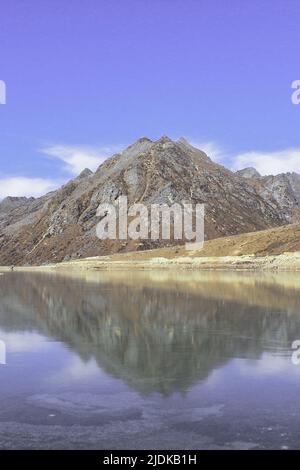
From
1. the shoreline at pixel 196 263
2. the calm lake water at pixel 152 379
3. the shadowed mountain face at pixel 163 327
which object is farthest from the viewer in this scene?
the shoreline at pixel 196 263

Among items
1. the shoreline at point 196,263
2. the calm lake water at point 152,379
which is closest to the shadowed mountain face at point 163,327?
the calm lake water at point 152,379

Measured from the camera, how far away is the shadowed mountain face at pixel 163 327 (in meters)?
22.6

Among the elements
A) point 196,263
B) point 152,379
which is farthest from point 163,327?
point 196,263

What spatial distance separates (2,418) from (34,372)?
6.30 m

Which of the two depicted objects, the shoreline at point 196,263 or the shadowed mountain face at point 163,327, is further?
the shoreline at point 196,263

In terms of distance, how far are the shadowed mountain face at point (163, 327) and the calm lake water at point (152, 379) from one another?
0.06m

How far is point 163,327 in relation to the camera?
33.4 meters

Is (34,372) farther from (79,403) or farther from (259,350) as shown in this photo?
(259,350)

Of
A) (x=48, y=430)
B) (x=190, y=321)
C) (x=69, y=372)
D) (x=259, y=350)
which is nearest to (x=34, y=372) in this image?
(x=69, y=372)

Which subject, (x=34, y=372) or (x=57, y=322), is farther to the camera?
(x=57, y=322)

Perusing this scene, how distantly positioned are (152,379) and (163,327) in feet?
42.9

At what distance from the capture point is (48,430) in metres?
14.7

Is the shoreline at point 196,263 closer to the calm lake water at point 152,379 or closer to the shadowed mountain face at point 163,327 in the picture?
the shadowed mountain face at point 163,327
